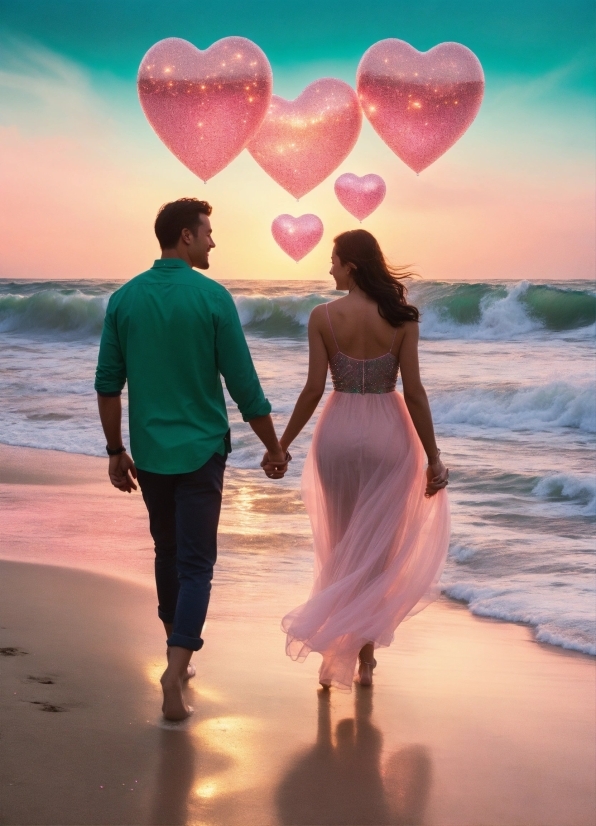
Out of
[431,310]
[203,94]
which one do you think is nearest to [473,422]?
[203,94]

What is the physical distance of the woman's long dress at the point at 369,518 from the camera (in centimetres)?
329

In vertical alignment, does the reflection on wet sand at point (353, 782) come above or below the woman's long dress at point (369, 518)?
below

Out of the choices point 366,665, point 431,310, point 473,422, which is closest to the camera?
point 366,665

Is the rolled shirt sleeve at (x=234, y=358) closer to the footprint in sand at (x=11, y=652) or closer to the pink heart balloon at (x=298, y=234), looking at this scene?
the footprint in sand at (x=11, y=652)

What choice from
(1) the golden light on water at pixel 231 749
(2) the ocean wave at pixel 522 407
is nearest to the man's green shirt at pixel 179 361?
(1) the golden light on water at pixel 231 749

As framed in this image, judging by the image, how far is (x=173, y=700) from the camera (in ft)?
9.41

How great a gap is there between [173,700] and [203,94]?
444cm

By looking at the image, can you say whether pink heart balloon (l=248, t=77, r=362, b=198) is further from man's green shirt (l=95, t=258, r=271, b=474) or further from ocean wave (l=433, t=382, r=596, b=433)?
ocean wave (l=433, t=382, r=596, b=433)

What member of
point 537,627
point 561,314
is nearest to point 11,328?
point 561,314

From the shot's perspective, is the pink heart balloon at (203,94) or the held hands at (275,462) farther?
the pink heart balloon at (203,94)

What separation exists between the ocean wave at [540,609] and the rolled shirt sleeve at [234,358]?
195 centimetres

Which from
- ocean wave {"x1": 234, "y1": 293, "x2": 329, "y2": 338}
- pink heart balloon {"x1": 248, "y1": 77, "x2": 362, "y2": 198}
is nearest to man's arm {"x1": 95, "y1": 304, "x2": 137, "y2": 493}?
pink heart balloon {"x1": 248, "y1": 77, "x2": 362, "y2": 198}

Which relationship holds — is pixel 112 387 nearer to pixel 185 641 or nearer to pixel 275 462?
pixel 275 462

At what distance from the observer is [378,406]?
3.36 meters
